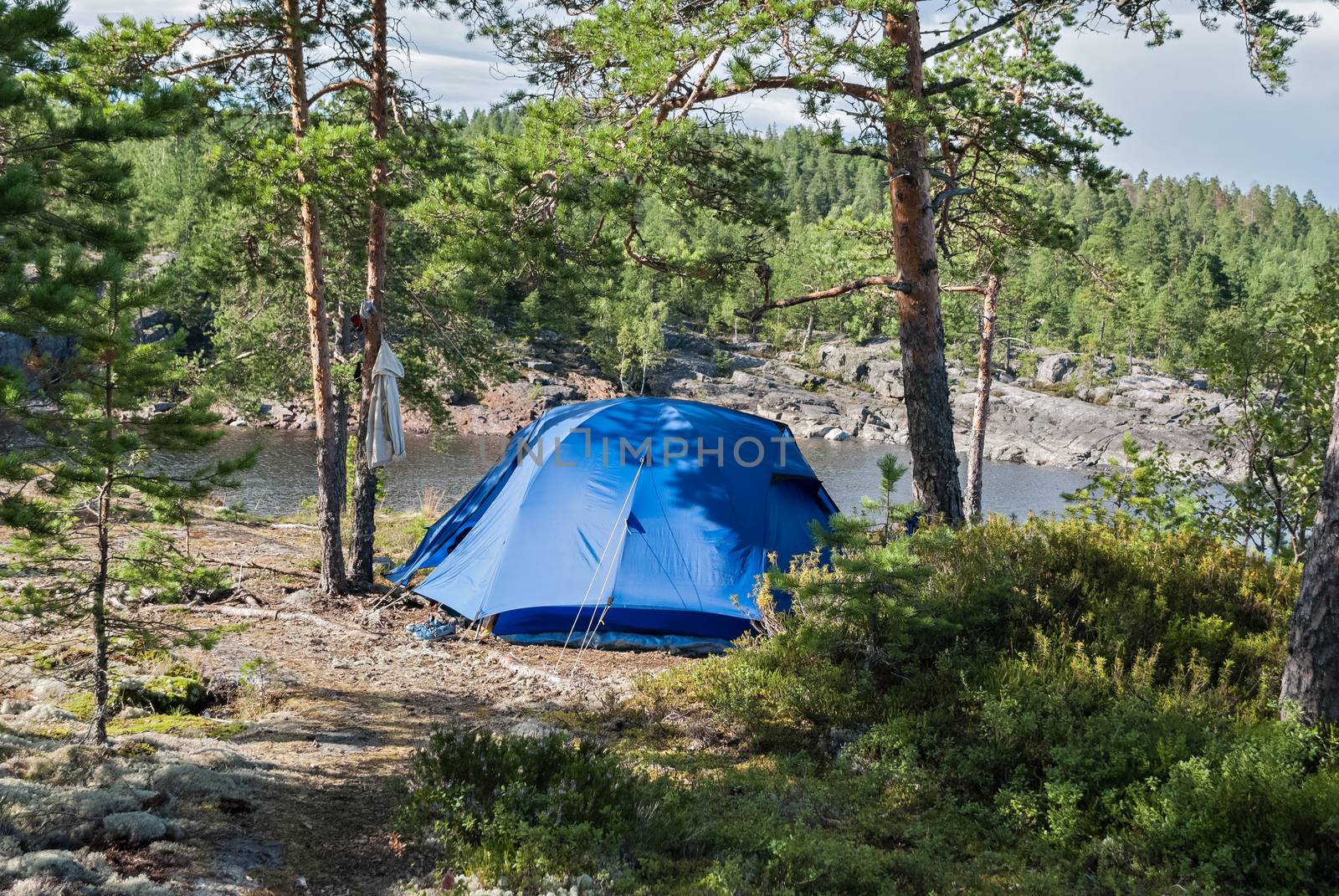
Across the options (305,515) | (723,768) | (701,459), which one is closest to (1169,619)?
(723,768)

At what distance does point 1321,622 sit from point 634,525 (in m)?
5.57

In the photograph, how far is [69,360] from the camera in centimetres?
477

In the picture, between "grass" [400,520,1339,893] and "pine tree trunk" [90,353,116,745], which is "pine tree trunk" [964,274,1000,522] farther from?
"pine tree trunk" [90,353,116,745]

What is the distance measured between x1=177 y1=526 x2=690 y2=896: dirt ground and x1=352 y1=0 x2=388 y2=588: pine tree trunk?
2.50 ft

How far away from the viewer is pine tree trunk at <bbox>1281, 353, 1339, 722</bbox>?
179 inches

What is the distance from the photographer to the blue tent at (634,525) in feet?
28.0

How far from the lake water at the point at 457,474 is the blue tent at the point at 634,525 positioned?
11640 mm

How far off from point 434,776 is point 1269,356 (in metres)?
8.95

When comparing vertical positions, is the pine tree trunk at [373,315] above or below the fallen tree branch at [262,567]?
above

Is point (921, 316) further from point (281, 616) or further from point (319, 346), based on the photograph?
point (281, 616)

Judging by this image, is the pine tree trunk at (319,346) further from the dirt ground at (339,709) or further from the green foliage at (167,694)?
the green foliage at (167,694)

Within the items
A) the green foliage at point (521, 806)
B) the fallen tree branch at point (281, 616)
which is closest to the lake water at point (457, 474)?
the fallen tree branch at point (281, 616)

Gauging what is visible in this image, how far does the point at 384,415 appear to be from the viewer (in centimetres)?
974

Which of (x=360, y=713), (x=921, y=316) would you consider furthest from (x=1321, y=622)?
(x=360, y=713)
